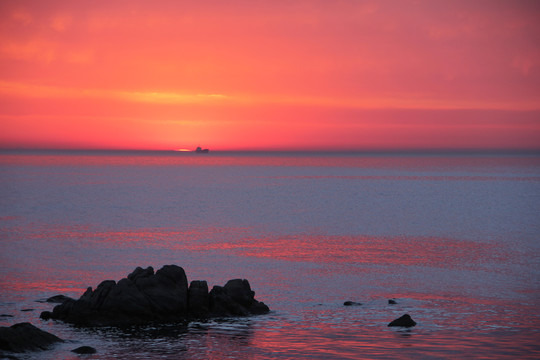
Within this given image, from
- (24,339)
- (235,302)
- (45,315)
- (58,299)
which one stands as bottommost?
(58,299)

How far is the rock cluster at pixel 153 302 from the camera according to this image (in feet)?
99.1

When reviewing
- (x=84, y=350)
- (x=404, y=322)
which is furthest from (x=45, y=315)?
(x=404, y=322)

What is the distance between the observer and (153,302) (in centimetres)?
3123

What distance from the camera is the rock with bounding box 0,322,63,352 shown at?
2462cm

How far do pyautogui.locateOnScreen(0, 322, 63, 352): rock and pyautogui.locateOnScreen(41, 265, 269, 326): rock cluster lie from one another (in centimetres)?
380

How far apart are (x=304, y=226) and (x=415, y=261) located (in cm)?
2826

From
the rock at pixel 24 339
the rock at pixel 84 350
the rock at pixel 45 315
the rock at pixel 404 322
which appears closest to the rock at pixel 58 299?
Result: the rock at pixel 45 315

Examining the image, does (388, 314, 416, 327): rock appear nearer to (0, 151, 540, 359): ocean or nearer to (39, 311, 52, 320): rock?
(0, 151, 540, 359): ocean

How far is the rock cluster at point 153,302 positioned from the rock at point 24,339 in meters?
3.80

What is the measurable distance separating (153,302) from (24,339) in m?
7.19

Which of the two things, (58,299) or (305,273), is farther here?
(305,273)

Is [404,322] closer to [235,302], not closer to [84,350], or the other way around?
[235,302]

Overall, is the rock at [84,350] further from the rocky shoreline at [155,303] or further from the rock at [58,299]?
the rock at [58,299]

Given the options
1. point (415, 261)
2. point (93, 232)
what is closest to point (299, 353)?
point (415, 261)
